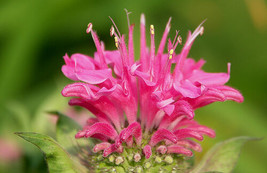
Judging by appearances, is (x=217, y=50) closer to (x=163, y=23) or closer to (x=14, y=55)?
(x=163, y=23)

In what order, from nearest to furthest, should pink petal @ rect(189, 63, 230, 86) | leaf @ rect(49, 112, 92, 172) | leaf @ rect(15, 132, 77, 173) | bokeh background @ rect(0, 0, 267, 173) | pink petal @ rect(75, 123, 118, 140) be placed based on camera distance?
leaf @ rect(15, 132, 77, 173) < pink petal @ rect(75, 123, 118, 140) < pink petal @ rect(189, 63, 230, 86) < leaf @ rect(49, 112, 92, 172) < bokeh background @ rect(0, 0, 267, 173)

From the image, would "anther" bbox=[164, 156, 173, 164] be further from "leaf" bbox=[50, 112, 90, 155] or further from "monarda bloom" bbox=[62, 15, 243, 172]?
"leaf" bbox=[50, 112, 90, 155]

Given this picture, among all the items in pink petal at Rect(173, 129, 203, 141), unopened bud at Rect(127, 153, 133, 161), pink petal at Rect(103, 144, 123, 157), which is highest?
pink petal at Rect(103, 144, 123, 157)

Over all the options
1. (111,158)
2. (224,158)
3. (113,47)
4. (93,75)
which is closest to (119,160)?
(111,158)

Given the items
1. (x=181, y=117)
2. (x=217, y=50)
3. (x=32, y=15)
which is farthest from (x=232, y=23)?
(x=181, y=117)

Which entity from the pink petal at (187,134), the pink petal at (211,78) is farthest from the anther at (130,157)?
the pink petal at (211,78)

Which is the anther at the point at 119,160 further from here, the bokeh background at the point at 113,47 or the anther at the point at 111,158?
the bokeh background at the point at 113,47

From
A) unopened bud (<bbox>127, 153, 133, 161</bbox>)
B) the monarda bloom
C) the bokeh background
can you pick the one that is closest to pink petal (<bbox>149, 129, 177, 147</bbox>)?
the monarda bloom
